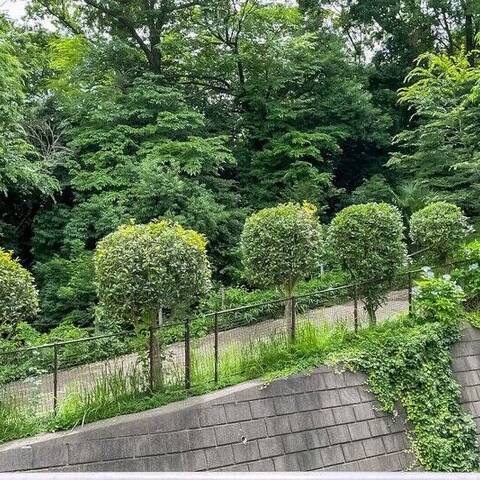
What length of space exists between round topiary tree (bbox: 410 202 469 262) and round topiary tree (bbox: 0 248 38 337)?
7.11 meters

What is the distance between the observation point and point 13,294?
18.4ft

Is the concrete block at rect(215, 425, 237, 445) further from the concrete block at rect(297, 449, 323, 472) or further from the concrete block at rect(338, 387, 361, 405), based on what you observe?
the concrete block at rect(338, 387, 361, 405)

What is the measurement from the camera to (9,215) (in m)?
13.3

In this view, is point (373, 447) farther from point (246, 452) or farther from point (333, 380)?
point (246, 452)

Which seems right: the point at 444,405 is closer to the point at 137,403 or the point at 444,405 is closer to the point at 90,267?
the point at 137,403

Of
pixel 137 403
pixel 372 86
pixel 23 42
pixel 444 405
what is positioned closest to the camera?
pixel 137 403

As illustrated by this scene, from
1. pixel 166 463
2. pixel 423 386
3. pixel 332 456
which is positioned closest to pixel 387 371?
pixel 423 386

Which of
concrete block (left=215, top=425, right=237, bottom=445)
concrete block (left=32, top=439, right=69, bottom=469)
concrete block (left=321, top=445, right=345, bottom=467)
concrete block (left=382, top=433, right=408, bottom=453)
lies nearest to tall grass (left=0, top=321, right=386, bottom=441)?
concrete block (left=32, top=439, right=69, bottom=469)

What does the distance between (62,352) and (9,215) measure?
695 centimetres

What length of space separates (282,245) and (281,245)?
1 cm

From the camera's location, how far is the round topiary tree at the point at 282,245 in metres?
7.22

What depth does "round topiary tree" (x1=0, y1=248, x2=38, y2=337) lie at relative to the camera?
5543mm

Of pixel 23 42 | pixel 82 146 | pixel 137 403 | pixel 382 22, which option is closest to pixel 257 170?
pixel 82 146

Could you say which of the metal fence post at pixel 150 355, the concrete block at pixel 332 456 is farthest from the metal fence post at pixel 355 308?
the metal fence post at pixel 150 355
